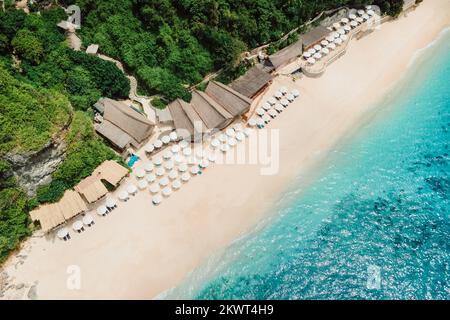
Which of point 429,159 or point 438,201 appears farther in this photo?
point 429,159

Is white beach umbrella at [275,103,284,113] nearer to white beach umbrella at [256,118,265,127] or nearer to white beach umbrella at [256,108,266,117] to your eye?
white beach umbrella at [256,108,266,117]

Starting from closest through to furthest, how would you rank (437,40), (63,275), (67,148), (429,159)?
(63,275)
(67,148)
(429,159)
(437,40)

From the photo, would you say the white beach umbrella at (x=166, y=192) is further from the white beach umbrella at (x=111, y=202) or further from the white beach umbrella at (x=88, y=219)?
the white beach umbrella at (x=88, y=219)

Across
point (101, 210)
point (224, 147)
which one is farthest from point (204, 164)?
point (101, 210)

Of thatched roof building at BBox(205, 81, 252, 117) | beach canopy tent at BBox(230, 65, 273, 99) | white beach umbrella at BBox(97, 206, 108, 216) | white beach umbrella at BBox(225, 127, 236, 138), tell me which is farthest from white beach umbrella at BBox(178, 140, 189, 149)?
white beach umbrella at BBox(97, 206, 108, 216)

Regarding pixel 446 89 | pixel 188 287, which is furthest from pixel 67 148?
pixel 446 89

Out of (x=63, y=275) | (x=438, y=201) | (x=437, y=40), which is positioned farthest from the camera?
(x=437, y=40)

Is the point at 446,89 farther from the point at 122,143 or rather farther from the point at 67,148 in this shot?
the point at 67,148

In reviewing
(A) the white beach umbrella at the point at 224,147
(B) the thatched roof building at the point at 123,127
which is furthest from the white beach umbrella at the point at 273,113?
(B) the thatched roof building at the point at 123,127

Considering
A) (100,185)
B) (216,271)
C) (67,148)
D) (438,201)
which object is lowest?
(438,201)
